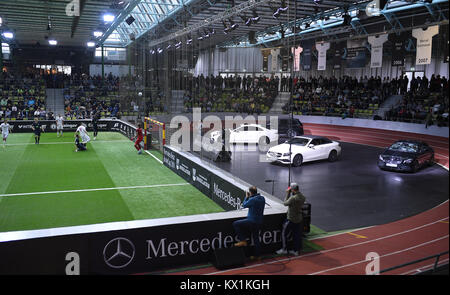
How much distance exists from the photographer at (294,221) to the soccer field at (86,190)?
3629mm

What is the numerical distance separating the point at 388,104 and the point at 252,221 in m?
24.6

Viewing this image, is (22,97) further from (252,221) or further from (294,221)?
A: (294,221)

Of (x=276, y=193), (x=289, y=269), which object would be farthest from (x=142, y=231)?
(x=276, y=193)

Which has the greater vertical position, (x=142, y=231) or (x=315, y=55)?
(x=315, y=55)

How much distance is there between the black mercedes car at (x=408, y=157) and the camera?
658 inches

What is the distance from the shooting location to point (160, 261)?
7.59m

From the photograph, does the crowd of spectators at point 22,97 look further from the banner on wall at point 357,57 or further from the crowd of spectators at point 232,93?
the banner on wall at point 357,57

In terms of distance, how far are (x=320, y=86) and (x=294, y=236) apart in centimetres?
2824

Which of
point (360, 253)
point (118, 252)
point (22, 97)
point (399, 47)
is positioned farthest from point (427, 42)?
point (22, 97)

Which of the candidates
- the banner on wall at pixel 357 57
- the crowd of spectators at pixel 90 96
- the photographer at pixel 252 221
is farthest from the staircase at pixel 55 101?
the photographer at pixel 252 221

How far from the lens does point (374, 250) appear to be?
8.58m

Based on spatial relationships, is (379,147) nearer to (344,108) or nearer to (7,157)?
(344,108)

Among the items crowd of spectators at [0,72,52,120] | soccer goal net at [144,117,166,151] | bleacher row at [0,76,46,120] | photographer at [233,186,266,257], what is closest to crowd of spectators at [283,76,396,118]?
soccer goal net at [144,117,166,151]

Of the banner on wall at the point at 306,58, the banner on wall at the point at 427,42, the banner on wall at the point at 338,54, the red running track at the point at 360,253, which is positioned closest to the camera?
the red running track at the point at 360,253
